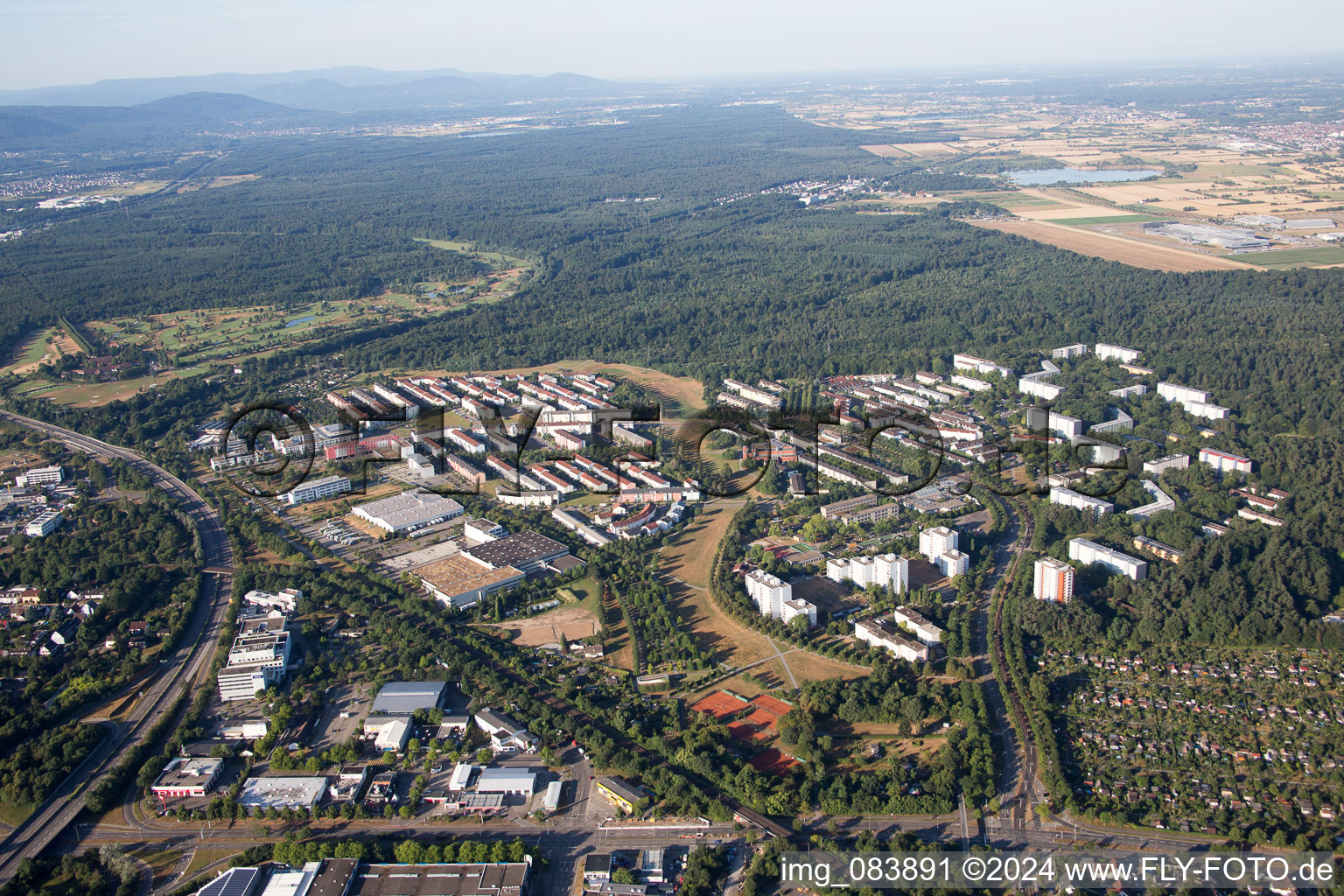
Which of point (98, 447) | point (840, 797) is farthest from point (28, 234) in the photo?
point (840, 797)

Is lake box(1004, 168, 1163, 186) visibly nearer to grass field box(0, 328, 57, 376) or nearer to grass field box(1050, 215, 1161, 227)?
grass field box(1050, 215, 1161, 227)

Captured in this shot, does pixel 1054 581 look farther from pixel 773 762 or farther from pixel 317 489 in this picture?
pixel 317 489

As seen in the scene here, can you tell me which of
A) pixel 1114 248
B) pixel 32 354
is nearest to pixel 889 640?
pixel 32 354

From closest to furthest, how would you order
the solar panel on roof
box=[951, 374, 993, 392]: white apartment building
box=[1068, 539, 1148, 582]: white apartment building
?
the solar panel on roof
box=[1068, 539, 1148, 582]: white apartment building
box=[951, 374, 993, 392]: white apartment building

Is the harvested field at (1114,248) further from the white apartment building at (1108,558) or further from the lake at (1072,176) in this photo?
the white apartment building at (1108,558)

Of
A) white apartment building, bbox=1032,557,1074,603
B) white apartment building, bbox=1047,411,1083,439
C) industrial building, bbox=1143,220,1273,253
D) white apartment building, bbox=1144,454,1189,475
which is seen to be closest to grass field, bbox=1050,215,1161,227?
industrial building, bbox=1143,220,1273,253

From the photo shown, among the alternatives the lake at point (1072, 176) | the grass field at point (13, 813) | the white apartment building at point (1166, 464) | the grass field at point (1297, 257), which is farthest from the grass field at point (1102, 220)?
the grass field at point (13, 813)

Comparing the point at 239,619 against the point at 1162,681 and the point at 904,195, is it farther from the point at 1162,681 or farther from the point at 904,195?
the point at 904,195

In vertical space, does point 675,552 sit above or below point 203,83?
below
